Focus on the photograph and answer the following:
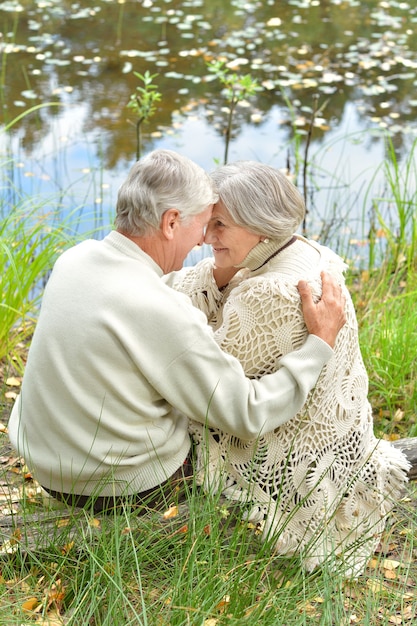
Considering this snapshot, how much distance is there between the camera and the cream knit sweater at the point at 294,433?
105 inches

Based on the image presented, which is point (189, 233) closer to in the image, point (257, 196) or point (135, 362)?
point (257, 196)

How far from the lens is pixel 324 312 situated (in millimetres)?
2650

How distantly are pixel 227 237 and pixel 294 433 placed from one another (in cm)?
65

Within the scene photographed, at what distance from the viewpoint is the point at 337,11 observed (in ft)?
33.6

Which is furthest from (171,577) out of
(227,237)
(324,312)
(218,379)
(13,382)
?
(13,382)

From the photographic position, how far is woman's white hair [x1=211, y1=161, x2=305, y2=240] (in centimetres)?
261

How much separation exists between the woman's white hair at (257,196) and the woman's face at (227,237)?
0.03 metres

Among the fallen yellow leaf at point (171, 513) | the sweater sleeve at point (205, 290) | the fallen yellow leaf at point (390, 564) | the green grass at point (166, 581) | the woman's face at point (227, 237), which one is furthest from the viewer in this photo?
the sweater sleeve at point (205, 290)

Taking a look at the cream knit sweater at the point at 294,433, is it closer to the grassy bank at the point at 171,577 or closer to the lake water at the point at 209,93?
the grassy bank at the point at 171,577

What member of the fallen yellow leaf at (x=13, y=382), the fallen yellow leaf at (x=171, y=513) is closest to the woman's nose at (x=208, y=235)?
the fallen yellow leaf at (x=171, y=513)

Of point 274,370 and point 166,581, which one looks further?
point 274,370

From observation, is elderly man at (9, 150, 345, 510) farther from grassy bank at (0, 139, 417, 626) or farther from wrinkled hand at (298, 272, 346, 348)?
grassy bank at (0, 139, 417, 626)

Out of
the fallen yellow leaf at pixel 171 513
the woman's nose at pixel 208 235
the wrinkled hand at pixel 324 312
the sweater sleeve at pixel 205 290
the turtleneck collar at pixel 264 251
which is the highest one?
the woman's nose at pixel 208 235

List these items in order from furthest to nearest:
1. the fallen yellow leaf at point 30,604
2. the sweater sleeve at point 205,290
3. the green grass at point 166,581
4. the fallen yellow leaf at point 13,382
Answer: the fallen yellow leaf at point 13,382 < the sweater sleeve at point 205,290 < the fallen yellow leaf at point 30,604 < the green grass at point 166,581
